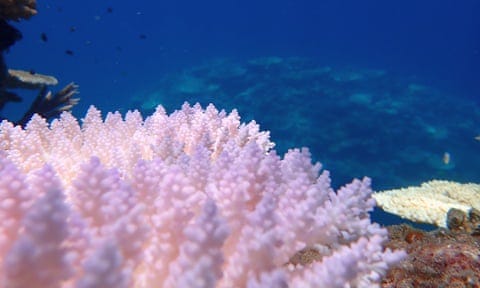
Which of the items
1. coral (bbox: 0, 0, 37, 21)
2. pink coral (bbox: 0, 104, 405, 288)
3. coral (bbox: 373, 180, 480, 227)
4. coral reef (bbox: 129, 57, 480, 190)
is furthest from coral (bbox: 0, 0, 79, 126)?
coral reef (bbox: 129, 57, 480, 190)

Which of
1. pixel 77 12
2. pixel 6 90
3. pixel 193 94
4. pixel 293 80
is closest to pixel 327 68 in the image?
pixel 293 80

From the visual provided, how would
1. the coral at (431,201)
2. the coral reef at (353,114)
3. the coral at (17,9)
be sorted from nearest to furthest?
the coral at (17,9) → the coral at (431,201) → the coral reef at (353,114)

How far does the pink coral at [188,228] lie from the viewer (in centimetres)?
108

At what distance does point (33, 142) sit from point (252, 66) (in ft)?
99.3

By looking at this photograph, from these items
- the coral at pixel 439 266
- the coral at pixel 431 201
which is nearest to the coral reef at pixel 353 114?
the coral at pixel 431 201

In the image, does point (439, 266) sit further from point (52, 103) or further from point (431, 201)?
point (52, 103)

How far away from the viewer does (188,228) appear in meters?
1.32

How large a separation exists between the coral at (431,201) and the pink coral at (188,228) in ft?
14.2

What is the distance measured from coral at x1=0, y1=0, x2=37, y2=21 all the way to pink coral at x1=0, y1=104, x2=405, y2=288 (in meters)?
4.91

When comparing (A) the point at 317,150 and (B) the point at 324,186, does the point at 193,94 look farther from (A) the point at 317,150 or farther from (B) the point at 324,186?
(B) the point at 324,186

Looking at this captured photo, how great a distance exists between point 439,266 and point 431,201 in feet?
15.7

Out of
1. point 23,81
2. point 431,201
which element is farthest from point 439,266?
point 23,81

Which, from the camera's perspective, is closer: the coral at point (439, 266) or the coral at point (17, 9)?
the coral at point (439, 266)

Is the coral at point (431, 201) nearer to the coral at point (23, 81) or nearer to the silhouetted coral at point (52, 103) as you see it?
the silhouetted coral at point (52, 103)
